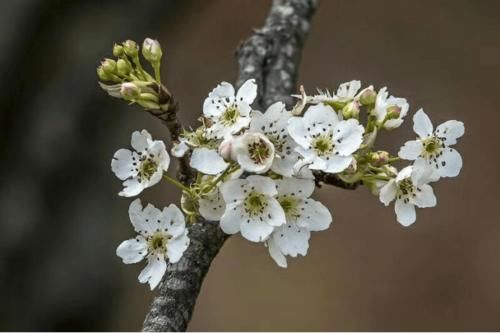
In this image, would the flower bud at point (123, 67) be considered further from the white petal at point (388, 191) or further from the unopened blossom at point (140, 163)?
the white petal at point (388, 191)

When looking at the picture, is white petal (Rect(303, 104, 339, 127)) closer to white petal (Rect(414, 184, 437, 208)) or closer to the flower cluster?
the flower cluster

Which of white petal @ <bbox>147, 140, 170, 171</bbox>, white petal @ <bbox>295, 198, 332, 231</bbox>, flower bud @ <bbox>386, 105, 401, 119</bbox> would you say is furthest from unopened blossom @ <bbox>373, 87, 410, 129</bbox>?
white petal @ <bbox>147, 140, 170, 171</bbox>

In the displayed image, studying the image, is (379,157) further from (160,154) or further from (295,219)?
(160,154)

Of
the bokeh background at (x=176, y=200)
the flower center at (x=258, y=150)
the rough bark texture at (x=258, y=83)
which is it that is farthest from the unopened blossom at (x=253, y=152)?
the bokeh background at (x=176, y=200)

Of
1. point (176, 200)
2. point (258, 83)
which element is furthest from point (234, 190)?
point (176, 200)

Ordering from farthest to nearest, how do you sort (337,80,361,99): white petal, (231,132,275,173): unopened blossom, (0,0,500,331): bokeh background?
(0,0,500,331): bokeh background, (337,80,361,99): white petal, (231,132,275,173): unopened blossom

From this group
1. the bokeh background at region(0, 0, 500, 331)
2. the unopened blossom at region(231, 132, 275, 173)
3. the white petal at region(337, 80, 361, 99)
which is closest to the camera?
the unopened blossom at region(231, 132, 275, 173)
